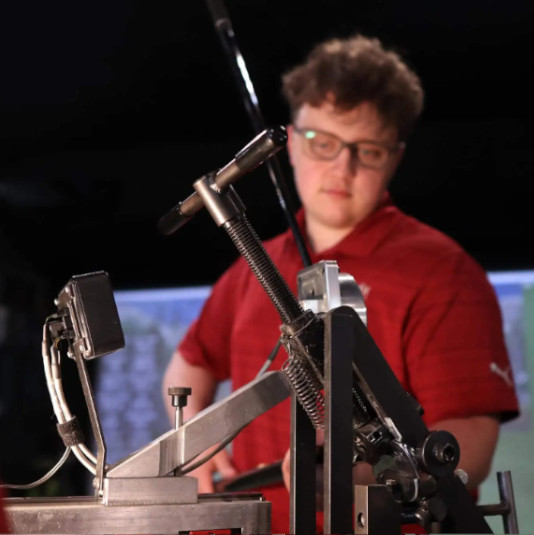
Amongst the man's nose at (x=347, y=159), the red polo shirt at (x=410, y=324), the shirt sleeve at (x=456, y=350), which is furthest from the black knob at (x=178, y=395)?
the man's nose at (x=347, y=159)

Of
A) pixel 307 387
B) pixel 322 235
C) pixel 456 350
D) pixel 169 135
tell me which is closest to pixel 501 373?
pixel 456 350

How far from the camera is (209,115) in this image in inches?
93.0

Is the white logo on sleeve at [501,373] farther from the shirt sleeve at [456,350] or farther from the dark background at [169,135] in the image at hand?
the dark background at [169,135]

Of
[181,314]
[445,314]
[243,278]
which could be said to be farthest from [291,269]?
[181,314]

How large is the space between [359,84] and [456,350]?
0.62 metres

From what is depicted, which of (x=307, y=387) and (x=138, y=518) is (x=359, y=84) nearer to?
(x=307, y=387)

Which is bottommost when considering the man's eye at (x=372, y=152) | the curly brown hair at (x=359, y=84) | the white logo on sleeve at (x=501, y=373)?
the white logo on sleeve at (x=501, y=373)

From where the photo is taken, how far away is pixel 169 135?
2412 mm

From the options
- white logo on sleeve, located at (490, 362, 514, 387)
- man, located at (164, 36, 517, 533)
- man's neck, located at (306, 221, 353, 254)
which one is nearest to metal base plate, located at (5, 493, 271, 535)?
man, located at (164, 36, 517, 533)

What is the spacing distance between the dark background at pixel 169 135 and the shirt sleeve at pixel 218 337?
0.88 ft

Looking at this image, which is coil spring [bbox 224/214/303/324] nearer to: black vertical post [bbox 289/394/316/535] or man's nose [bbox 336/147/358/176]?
black vertical post [bbox 289/394/316/535]

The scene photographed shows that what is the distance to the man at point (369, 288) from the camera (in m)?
1.38

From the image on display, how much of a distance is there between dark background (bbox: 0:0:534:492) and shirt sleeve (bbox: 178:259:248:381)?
0.88 feet

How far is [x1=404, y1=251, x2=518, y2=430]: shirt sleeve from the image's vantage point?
1359 millimetres
